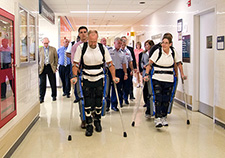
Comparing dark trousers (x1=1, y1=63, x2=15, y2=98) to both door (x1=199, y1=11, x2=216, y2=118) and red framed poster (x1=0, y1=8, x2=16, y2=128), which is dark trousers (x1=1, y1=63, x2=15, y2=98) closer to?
red framed poster (x1=0, y1=8, x2=16, y2=128)

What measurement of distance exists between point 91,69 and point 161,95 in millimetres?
1299

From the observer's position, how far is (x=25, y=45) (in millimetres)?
4473

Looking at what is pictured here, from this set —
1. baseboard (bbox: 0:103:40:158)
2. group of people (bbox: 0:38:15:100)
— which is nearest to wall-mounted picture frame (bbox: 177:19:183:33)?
baseboard (bbox: 0:103:40:158)

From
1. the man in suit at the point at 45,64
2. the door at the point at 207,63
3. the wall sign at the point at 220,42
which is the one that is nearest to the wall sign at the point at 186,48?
the door at the point at 207,63

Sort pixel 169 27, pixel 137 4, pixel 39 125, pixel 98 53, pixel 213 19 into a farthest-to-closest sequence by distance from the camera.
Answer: pixel 137 4, pixel 169 27, pixel 213 19, pixel 39 125, pixel 98 53

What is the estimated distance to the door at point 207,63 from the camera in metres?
5.51

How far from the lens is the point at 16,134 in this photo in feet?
12.2

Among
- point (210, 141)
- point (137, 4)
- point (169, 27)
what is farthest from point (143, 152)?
point (137, 4)

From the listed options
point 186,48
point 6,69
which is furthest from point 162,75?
point 6,69

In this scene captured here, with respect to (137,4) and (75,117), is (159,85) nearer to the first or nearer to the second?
(75,117)

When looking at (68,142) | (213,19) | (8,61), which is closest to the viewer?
(8,61)

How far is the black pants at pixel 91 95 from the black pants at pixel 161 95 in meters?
0.96

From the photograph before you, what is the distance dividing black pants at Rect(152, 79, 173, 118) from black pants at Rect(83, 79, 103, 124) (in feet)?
3.14

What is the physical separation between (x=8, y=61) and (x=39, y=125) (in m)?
2.02
